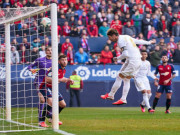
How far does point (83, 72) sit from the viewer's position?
85.8 feet

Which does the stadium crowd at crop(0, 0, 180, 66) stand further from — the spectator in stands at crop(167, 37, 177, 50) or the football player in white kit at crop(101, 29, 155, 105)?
the football player in white kit at crop(101, 29, 155, 105)

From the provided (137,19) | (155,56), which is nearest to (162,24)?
(137,19)

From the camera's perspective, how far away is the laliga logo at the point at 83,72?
26016 mm

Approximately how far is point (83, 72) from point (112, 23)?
3.73 m

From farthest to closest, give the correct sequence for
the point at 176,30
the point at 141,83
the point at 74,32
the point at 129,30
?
1. the point at 176,30
2. the point at 129,30
3. the point at 74,32
4. the point at 141,83

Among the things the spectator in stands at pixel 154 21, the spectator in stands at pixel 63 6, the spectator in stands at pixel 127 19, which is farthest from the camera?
the spectator in stands at pixel 154 21

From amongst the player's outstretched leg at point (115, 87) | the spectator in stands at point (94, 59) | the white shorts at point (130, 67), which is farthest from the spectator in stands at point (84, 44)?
the white shorts at point (130, 67)

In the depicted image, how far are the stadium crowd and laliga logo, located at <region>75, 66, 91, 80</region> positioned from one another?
34 centimetres

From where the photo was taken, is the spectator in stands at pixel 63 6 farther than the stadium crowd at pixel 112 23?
Yes

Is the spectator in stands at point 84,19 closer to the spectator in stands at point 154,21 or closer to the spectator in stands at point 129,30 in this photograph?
the spectator in stands at point 129,30

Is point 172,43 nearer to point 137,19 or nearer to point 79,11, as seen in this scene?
point 137,19

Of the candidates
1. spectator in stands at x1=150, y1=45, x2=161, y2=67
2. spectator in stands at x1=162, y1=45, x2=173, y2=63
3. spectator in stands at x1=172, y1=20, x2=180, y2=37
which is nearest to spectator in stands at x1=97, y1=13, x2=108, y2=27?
spectator in stands at x1=150, y1=45, x2=161, y2=67

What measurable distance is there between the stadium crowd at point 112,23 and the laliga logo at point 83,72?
338 mm

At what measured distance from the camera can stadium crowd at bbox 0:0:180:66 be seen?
26109 millimetres
